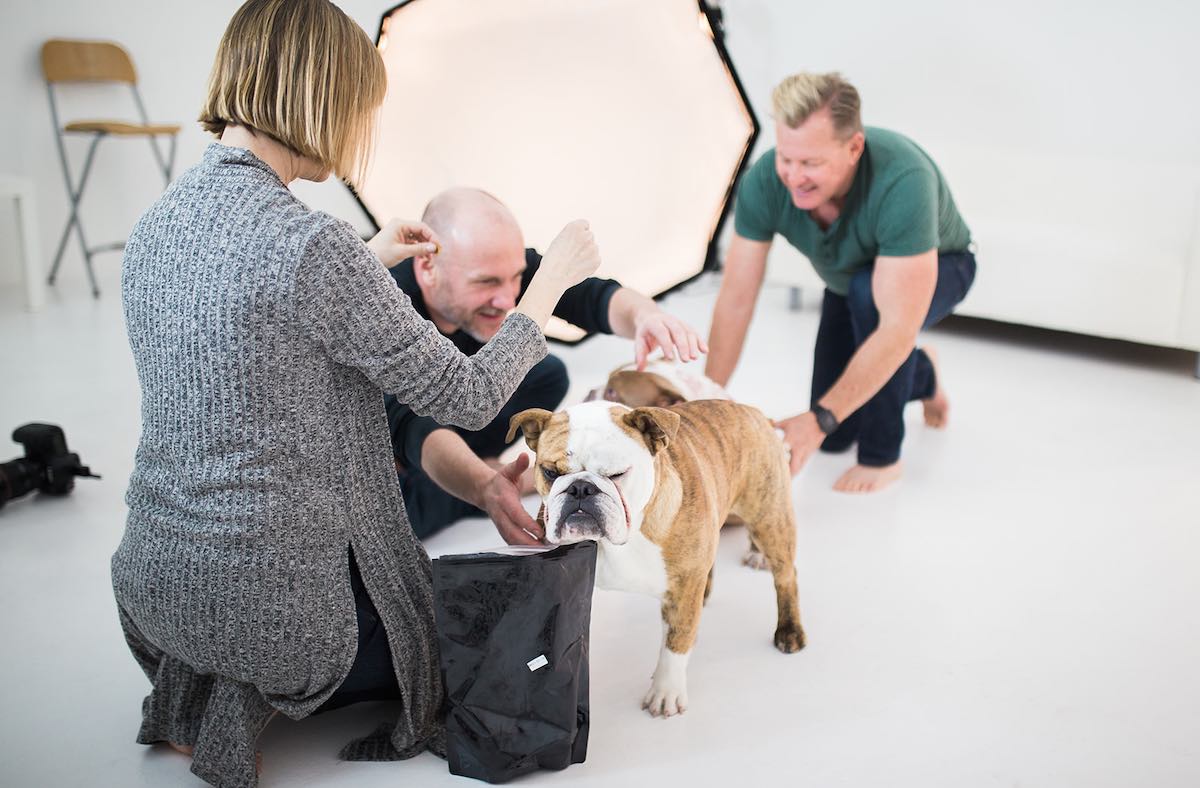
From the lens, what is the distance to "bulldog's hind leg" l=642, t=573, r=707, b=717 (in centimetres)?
165

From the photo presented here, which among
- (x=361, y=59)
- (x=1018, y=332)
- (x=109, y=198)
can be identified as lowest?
(x=1018, y=332)

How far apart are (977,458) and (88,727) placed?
2228mm

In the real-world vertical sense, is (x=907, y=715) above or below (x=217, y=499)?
below

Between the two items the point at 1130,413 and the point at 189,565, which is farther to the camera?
the point at 1130,413

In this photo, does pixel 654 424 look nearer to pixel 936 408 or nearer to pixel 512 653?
pixel 512 653

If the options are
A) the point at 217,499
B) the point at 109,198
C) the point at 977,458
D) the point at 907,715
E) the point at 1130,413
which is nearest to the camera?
the point at 217,499

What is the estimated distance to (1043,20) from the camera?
15.2ft

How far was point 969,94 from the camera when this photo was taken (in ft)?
16.1

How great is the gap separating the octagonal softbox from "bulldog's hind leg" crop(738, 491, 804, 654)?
2.37ft

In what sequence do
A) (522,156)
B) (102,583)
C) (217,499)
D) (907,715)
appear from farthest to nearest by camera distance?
1. (522,156)
2. (102,583)
3. (907,715)
4. (217,499)

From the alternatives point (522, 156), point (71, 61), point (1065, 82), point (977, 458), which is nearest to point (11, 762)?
point (522, 156)

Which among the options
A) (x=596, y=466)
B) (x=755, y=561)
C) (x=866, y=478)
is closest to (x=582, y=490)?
(x=596, y=466)

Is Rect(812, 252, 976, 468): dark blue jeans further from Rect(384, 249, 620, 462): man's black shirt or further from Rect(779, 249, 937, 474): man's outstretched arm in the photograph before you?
Rect(384, 249, 620, 462): man's black shirt

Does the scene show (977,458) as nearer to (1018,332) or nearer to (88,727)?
(1018,332)
